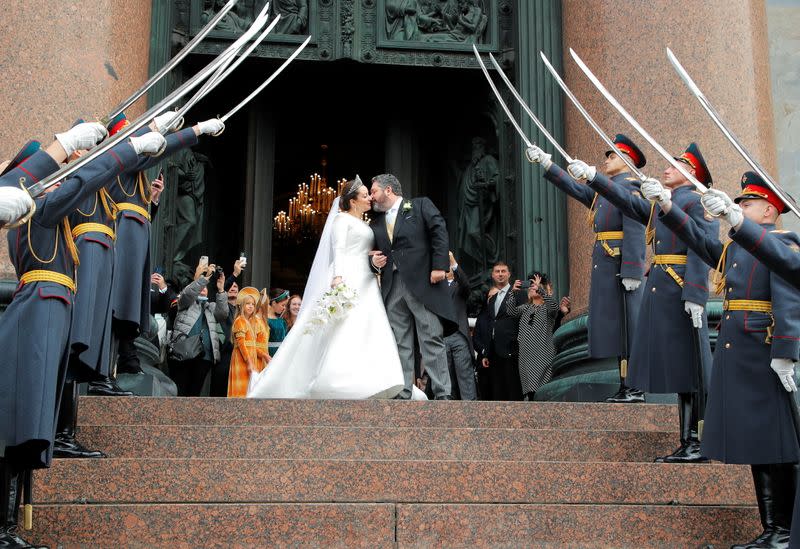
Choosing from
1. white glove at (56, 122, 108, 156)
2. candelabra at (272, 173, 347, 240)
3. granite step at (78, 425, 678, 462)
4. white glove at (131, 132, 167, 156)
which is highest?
candelabra at (272, 173, 347, 240)

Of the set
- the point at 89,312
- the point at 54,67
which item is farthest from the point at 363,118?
the point at 89,312

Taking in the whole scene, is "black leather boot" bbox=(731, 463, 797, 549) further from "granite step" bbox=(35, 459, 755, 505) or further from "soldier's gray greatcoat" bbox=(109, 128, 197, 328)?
"soldier's gray greatcoat" bbox=(109, 128, 197, 328)

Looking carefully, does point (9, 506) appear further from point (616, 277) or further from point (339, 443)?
point (616, 277)

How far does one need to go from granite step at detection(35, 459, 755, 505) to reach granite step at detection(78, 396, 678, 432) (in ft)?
4.40

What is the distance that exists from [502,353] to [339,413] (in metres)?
4.91

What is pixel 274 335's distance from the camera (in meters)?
13.0

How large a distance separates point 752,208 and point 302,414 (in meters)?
3.10

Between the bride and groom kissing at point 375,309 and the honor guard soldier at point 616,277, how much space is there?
52.6 inches

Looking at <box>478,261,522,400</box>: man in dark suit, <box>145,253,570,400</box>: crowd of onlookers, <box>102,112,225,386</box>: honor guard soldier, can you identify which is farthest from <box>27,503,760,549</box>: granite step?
<box>478,261,522,400</box>: man in dark suit

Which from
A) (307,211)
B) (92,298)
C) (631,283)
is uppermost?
(307,211)

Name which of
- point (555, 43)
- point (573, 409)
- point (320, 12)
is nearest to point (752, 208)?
point (573, 409)

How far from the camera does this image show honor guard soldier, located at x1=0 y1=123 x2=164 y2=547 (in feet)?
18.9

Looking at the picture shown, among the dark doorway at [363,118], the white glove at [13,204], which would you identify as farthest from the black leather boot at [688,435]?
the dark doorway at [363,118]

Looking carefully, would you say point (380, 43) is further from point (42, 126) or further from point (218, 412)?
point (218, 412)
